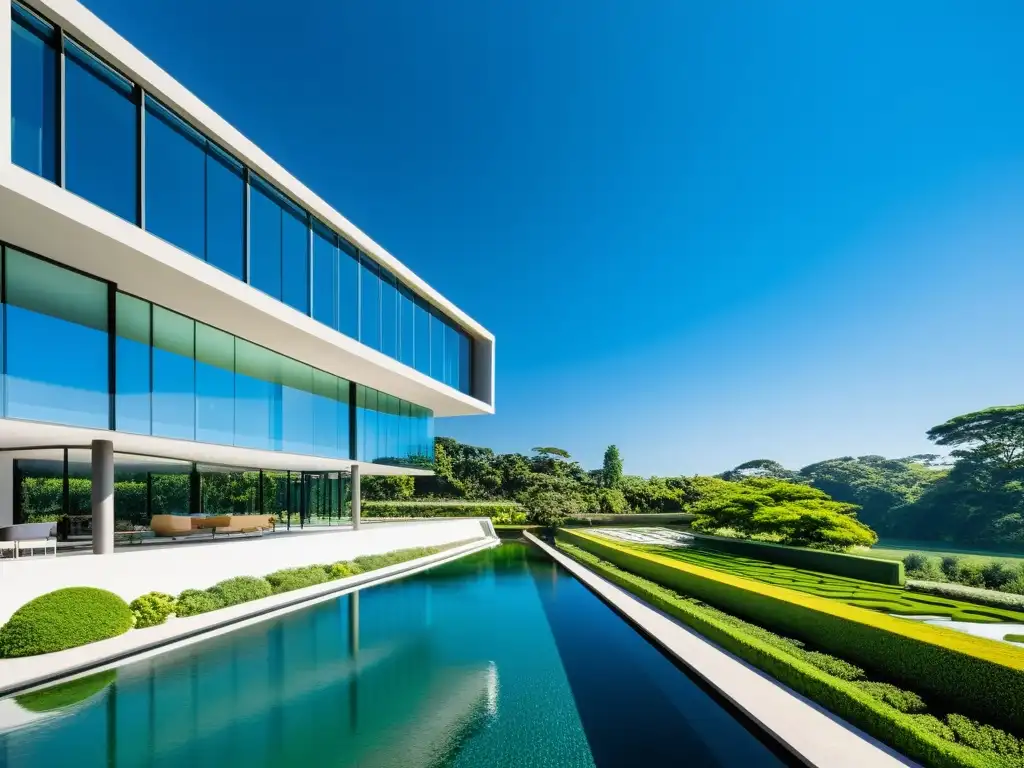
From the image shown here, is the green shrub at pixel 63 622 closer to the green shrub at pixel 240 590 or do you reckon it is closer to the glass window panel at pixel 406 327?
the green shrub at pixel 240 590

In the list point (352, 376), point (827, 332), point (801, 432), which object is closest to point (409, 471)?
point (352, 376)

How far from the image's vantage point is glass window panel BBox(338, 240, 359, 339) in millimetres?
19875

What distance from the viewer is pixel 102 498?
12664mm

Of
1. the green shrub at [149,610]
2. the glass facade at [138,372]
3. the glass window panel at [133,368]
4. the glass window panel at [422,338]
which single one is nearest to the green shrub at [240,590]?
the green shrub at [149,610]

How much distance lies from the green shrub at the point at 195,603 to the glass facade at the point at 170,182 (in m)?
6.73

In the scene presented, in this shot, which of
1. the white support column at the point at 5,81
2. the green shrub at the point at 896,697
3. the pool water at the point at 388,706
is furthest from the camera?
the white support column at the point at 5,81

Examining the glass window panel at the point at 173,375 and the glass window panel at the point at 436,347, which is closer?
the glass window panel at the point at 173,375

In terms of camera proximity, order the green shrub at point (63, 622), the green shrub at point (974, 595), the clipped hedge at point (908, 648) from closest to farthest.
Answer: the clipped hedge at point (908, 648) < the green shrub at point (63, 622) < the green shrub at point (974, 595)

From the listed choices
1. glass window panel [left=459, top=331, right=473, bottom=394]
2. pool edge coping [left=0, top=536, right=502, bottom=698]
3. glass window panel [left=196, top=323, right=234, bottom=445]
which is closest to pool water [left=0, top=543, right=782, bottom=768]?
pool edge coping [left=0, top=536, right=502, bottom=698]

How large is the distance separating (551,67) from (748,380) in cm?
3648

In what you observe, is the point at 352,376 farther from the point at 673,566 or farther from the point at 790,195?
the point at 790,195

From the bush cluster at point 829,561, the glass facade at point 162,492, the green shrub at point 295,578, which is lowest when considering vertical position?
the bush cluster at point 829,561

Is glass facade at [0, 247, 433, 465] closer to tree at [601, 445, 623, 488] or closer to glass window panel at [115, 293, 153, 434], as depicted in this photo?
glass window panel at [115, 293, 153, 434]

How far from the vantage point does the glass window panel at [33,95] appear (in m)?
9.60
